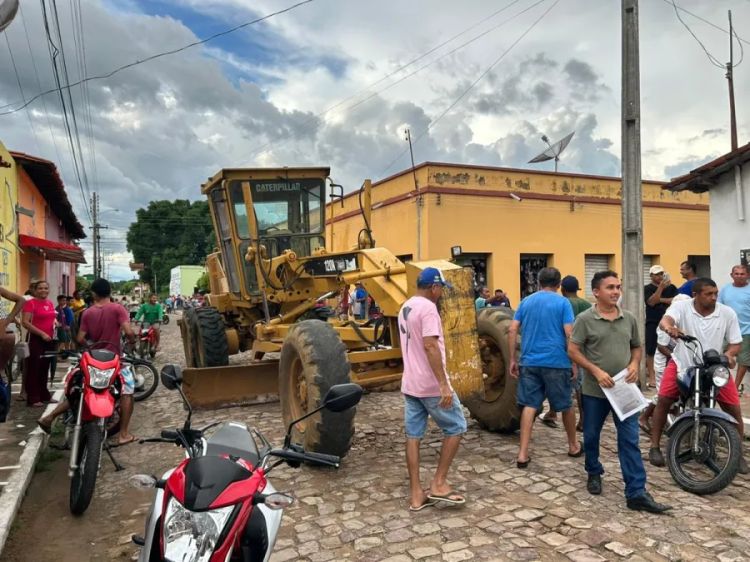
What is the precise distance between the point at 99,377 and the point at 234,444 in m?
2.73

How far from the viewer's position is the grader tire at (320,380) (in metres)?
4.95

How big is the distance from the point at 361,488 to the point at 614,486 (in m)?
1.98

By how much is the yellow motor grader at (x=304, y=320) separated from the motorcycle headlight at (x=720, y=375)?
5.70ft

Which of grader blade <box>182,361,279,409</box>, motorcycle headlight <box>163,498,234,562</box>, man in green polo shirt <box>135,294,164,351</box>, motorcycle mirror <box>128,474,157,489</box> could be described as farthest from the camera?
man in green polo shirt <box>135,294,164,351</box>

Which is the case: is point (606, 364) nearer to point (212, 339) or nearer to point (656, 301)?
point (656, 301)

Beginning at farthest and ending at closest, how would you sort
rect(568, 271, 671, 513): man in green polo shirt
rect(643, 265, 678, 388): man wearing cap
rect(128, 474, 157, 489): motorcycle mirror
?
1. rect(643, 265, 678, 388): man wearing cap
2. rect(568, 271, 671, 513): man in green polo shirt
3. rect(128, 474, 157, 489): motorcycle mirror

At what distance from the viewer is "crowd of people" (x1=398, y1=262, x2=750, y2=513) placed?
14.1 ft

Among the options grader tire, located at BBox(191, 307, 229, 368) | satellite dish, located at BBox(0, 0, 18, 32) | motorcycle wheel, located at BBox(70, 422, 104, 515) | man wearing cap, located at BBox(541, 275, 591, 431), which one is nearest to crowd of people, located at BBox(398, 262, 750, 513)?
man wearing cap, located at BBox(541, 275, 591, 431)

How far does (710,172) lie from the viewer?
398 inches

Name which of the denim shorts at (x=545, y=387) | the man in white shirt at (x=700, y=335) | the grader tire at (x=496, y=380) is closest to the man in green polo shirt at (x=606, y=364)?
the denim shorts at (x=545, y=387)

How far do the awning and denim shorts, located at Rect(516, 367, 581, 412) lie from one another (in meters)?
14.1

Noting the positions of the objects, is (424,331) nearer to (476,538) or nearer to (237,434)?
(476,538)

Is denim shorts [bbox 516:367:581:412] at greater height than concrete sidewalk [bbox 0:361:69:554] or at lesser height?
greater

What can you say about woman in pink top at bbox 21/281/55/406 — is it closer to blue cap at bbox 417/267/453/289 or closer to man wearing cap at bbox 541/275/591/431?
blue cap at bbox 417/267/453/289
